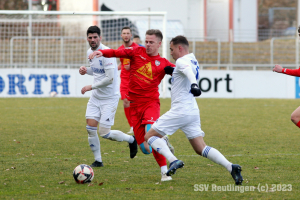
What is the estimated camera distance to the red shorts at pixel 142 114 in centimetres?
638

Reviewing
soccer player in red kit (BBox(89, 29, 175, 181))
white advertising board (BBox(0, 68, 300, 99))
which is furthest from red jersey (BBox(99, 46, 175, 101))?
white advertising board (BBox(0, 68, 300, 99))

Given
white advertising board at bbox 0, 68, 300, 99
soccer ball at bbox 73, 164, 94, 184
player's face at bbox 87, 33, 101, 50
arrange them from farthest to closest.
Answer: white advertising board at bbox 0, 68, 300, 99 < player's face at bbox 87, 33, 101, 50 < soccer ball at bbox 73, 164, 94, 184

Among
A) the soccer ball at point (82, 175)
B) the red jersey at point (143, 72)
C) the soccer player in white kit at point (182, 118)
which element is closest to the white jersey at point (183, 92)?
the soccer player in white kit at point (182, 118)

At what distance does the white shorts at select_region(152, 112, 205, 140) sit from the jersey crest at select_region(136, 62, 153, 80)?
0.94 meters

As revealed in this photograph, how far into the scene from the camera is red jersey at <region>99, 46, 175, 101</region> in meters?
6.36

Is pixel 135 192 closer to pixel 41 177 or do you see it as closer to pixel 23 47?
pixel 41 177

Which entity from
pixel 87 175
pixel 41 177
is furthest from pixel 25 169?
pixel 87 175

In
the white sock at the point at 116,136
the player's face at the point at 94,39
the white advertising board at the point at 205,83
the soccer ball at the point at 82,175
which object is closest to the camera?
the soccer ball at the point at 82,175

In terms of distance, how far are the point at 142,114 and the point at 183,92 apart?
3.30 ft

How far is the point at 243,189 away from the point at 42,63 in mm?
18741

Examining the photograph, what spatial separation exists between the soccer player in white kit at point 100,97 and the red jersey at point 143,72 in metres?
0.75

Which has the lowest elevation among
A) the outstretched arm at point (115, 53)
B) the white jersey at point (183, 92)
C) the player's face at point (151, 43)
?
the white jersey at point (183, 92)

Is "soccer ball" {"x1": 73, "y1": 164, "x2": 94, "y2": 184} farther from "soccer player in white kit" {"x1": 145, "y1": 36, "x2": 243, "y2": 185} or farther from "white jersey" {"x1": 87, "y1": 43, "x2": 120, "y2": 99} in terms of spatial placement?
"white jersey" {"x1": 87, "y1": 43, "x2": 120, "y2": 99}

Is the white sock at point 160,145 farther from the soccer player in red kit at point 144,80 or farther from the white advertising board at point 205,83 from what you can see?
the white advertising board at point 205,83
